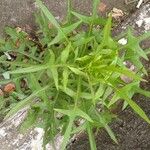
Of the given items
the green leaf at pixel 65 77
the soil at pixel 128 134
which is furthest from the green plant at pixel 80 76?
the soil at pixel 128 134

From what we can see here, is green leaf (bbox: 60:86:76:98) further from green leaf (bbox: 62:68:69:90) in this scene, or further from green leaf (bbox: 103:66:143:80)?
green leaf (bbox: 103:66:143:80)

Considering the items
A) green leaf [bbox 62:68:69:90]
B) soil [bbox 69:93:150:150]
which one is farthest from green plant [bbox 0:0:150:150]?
soil [bbox 69:93:150:150]

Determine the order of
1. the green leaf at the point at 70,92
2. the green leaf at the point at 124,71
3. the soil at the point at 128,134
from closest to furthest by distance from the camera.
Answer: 1. the green leaf at the point at 124,71
2. the green leaf at the point at 70,92
3. the soil at the point at 128,134

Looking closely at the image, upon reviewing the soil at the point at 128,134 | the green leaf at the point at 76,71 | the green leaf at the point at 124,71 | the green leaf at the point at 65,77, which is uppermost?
the green leaf at the point at 124,71

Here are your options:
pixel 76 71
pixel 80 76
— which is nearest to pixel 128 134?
pixel 80 76

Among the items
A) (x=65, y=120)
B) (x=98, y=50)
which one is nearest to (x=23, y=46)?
(x=65, y=120)

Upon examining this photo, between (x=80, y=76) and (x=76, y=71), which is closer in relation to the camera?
(x=76, y=71)

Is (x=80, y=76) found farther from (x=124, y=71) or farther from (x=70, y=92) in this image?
(x=124, y=71)

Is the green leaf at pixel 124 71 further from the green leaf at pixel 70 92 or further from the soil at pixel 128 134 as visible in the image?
the soil at pixel 128 134

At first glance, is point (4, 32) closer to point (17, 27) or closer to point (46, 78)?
point (17, 27)

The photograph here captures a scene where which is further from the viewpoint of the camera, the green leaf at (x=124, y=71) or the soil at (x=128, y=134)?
the soil at (x=128, y=134)

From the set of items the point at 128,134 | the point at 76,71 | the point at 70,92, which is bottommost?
the point at 128,134
